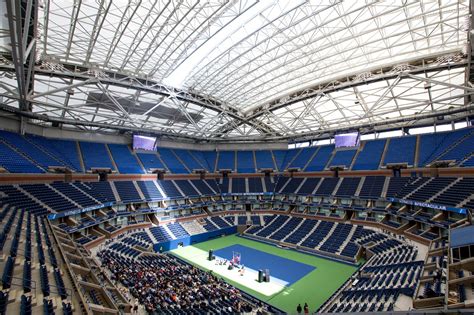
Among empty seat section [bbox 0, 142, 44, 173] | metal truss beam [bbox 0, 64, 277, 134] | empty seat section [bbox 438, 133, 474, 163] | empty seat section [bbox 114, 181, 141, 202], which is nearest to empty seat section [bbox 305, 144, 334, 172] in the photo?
metal truss beam [bbox 0, 64, 277, 134]

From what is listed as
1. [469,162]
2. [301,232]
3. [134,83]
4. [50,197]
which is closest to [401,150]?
[469,162]

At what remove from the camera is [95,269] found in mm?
19000

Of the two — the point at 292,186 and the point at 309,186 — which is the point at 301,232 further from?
the point at 292,186

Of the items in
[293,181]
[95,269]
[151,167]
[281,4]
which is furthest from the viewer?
[293,181]

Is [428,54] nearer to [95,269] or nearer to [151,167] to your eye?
[95,269]

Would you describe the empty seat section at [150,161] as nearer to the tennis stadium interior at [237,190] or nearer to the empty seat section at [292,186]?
the tennis stadium interior at [237,190]

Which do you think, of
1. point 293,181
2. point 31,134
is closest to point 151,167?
point 31,134

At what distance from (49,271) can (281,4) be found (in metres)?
23.4

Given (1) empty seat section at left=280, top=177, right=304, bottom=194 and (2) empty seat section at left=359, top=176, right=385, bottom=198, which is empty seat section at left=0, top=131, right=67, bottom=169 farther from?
(2) empty seat section at left=359, top=176, right=385, bottom=198

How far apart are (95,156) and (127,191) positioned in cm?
812

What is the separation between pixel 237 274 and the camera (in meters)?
25.6

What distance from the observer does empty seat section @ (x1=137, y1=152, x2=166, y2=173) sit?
148ft

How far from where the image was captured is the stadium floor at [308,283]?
20281mm

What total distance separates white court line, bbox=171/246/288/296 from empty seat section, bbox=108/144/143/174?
1624 centimetres
